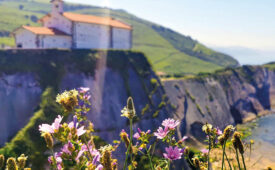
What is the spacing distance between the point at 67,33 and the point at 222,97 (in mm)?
50230

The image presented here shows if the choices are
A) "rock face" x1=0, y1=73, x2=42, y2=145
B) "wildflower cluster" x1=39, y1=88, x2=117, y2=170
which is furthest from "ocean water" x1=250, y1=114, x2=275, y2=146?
"wildflower cluster" x1=39, y1=88, x2=117, y2=170

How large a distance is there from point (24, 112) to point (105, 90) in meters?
14.0

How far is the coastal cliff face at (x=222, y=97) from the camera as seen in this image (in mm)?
56875

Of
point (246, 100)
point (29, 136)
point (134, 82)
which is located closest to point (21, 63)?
point (29, 136)

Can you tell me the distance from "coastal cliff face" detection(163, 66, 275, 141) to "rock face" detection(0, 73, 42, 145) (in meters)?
26.6

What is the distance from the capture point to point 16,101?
34250mm

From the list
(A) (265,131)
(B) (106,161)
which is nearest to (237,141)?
(B) (106,161)

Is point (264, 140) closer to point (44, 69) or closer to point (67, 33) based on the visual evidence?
point (44, 69)

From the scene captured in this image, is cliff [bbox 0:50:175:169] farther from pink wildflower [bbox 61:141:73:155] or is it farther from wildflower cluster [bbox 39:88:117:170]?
pink wildflower [bbox 61:141:73:155]

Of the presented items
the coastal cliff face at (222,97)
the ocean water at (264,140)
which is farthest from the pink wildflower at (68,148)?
the coastal cliff face at (222,97)

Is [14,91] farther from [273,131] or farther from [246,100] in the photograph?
[246,100]

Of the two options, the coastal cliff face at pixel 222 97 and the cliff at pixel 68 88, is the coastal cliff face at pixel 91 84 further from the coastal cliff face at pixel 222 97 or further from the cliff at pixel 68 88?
the coastal cliff face at pixel 222 97

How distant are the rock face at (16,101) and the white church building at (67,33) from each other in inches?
539

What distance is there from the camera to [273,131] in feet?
216
